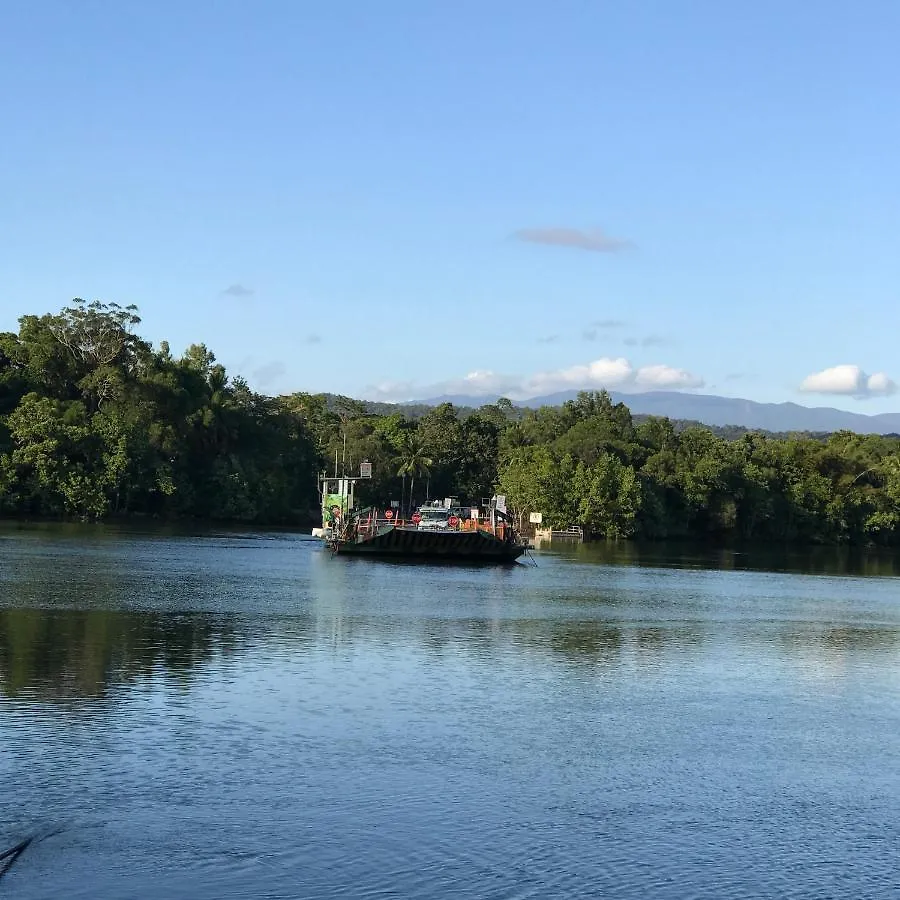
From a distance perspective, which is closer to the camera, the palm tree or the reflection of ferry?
the reflection of ferry

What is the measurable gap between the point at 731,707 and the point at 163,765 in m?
13.7

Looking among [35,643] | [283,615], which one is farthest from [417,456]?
[35,643]

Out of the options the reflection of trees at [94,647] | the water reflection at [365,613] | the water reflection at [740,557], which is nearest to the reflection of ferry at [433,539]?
the water reflection at [365,613]

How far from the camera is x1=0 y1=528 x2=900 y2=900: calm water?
1658 cm

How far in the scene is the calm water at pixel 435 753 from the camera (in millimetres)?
16578

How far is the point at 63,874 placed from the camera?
50.6 ft

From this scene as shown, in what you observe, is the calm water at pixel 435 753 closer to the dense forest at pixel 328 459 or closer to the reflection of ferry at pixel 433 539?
the reflection of ferry at pixel 433 539

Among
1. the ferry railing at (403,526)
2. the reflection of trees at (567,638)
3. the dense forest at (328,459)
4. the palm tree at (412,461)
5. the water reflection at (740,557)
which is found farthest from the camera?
the palm tree at (412,461)

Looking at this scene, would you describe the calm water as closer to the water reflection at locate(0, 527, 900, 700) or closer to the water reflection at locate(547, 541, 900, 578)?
the water reflection at locate(0, 527, 900, 700)

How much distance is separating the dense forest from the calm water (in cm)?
7190

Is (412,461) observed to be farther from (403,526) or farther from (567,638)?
(567,638)

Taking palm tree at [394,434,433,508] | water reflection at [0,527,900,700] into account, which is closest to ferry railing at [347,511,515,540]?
water reflection at [0,527,900,700]

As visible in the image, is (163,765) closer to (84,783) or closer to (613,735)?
(84,783)

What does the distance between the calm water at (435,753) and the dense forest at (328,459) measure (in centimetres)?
7190
